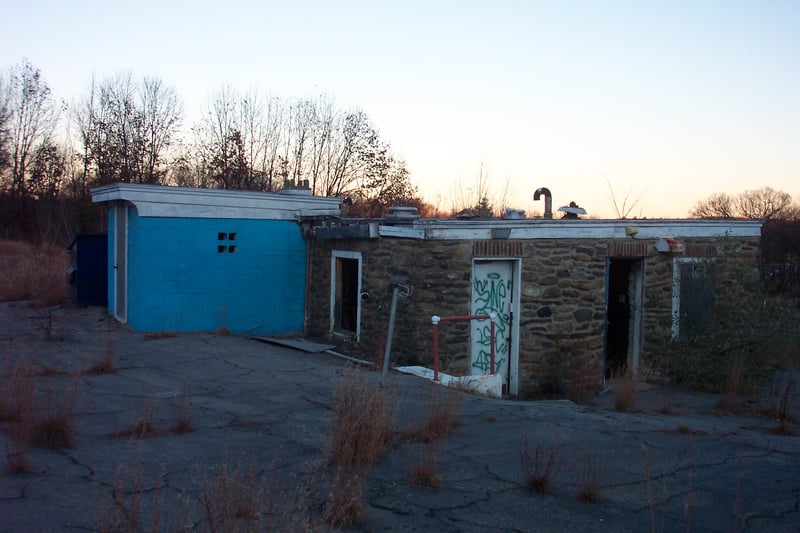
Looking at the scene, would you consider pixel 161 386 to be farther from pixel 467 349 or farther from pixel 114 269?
pixel 114 269

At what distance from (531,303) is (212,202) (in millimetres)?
6263

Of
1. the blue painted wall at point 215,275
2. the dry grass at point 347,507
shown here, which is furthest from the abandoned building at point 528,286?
the dry grass at point 347,507

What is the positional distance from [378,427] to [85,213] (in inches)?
1071

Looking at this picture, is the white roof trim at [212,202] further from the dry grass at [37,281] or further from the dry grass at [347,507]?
the dry grass at [347,507]

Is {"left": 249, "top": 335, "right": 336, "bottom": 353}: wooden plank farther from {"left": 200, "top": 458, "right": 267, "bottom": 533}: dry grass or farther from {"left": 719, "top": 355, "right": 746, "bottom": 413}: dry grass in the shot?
{"left": 200, "top": 458, "right": 267, "bottom": 533}: dry grass

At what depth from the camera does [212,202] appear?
→ 12.8 m

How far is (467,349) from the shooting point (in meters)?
11.0

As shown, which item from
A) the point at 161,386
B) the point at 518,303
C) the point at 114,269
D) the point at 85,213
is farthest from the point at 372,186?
the point at 161,386

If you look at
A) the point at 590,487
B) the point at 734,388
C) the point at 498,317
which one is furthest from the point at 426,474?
the point at 734,388

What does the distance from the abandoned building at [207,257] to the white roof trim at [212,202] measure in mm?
18

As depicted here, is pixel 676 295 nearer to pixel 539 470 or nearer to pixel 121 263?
pixel 539 470

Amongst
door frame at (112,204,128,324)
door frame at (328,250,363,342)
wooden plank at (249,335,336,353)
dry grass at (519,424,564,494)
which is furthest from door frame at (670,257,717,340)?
door frame at (112,204,128,324)

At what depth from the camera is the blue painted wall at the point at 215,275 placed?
40.4ft

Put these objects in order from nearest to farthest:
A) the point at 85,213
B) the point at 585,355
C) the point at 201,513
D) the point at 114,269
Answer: the point at 201,513, the point at 585,355, the point at 114,269, the point at 85,213
